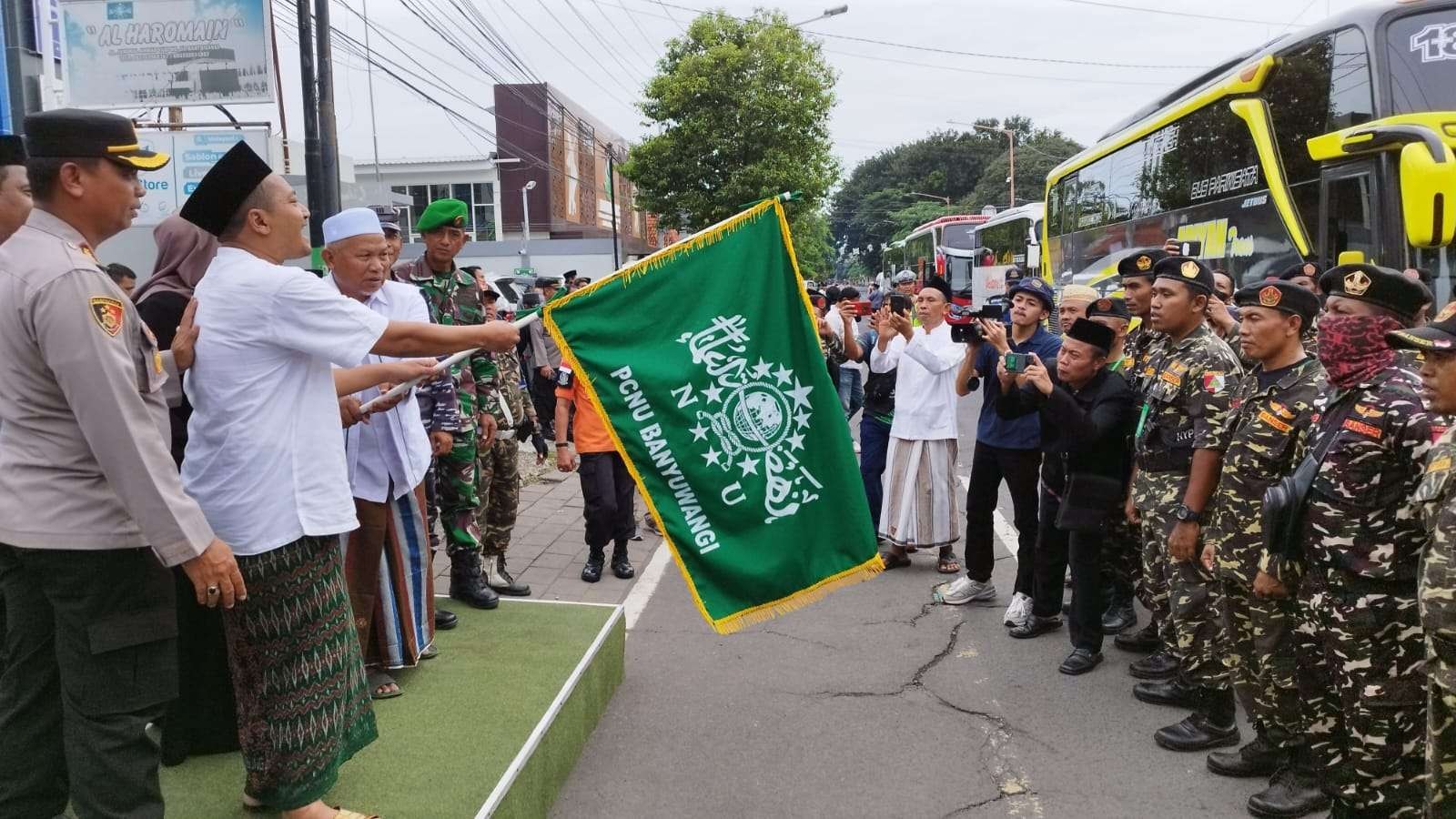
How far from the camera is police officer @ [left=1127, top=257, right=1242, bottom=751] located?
4.02 meters

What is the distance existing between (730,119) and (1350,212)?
24.0m

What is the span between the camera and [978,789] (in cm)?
372

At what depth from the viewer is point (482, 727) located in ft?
11.3

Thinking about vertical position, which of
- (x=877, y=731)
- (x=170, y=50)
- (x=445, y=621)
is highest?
(x=170, y=50)

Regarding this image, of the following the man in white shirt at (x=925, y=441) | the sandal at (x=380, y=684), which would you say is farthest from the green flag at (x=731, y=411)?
the man in white shirt at (x=925, y=441)

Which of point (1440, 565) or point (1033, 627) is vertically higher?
point (1440, 565)

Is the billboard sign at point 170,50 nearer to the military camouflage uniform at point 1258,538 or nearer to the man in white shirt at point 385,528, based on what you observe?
the man in white shirt at point 385,528

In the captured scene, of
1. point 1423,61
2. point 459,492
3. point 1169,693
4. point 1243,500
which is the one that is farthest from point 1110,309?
point 1423,61

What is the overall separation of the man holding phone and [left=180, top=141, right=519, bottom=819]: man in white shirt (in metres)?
3.38

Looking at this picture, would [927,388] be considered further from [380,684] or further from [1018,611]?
[380,684]

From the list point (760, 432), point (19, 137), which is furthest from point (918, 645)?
point (19, 137)

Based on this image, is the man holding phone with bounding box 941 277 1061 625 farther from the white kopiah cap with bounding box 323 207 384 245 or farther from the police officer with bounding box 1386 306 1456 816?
the white kopiah cap with bounding box 323 207 384 245

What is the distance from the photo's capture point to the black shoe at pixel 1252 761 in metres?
3.71

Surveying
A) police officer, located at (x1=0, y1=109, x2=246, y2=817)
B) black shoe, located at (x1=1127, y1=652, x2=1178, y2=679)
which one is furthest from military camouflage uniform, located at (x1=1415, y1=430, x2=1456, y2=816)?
police officer, located at (x1=0, y1=109, x2=246, y2=817)
